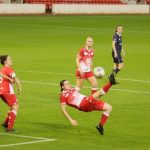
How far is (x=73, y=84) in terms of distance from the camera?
30812 millimetres

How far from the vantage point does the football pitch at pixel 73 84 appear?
63.9ft

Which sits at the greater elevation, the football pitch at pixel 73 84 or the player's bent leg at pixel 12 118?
the player's bent leg at pixel 12 118

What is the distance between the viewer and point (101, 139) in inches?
772

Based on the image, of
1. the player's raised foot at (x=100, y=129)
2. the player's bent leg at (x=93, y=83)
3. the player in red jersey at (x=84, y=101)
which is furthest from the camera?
the player's bent leg at (x=93, y=83)

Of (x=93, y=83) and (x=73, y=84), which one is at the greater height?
(x=93, y=83)

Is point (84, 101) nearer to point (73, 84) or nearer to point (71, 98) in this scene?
point (71, 98)

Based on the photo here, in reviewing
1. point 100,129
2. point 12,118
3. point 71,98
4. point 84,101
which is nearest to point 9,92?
point 12,118

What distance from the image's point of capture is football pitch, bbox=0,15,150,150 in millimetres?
19484

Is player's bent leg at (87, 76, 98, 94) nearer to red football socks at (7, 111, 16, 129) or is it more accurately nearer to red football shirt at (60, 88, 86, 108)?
red football shirt at (60, 88, 86, 108)

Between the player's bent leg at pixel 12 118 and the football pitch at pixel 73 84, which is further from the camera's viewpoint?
the player's bent leg at pixel 12 118

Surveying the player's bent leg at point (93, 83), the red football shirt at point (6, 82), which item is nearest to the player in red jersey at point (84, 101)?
the red football shirt at point (6, 82)

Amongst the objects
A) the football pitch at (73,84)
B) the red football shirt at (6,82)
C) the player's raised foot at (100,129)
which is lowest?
the football pitch at (73,84)

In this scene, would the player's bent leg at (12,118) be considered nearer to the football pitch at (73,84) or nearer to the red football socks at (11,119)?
the red football socks at (11,119)

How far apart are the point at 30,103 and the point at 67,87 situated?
583 centimetres
